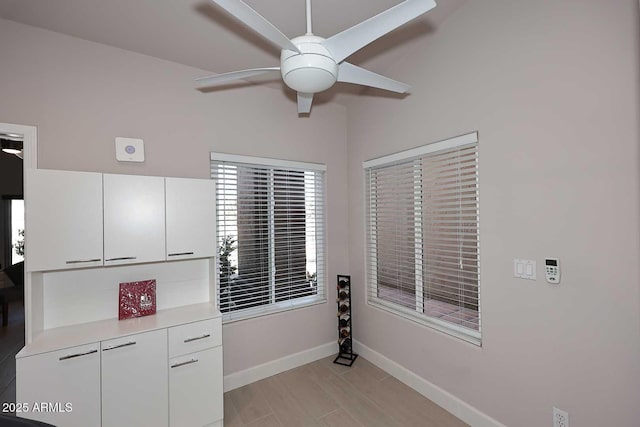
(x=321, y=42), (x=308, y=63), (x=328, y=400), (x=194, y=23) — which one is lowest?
(x=328, y=400)

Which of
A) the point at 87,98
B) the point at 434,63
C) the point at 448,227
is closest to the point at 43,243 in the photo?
the point at 87,98

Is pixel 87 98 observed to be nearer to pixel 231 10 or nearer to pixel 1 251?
pixel 231 10

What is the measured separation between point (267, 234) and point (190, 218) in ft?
2.98

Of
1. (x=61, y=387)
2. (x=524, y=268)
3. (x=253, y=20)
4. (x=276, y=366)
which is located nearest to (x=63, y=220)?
(x=61, y=387)

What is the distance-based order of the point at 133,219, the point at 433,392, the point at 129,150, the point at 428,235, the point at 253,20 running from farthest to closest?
the point at 428,235
the point at 433,392
the point at 129,150
the point at 133,219
the point at 253,20

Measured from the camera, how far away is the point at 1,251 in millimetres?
5309

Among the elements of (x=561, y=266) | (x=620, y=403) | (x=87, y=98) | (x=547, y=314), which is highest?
(x=87, y=98)

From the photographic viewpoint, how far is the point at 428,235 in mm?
2604

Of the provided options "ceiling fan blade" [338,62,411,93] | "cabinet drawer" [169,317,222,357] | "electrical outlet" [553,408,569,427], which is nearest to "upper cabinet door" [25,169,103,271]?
"cabinet drawer" [169,317,222,357]

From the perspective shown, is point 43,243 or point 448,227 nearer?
point 43,243

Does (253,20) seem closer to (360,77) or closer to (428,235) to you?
(360,77)

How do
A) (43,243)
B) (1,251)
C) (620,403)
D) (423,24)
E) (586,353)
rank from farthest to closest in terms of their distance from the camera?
1. (1,251)
2. (423,24)
3. (43,243)
4. (586,353)
5. (620,403)

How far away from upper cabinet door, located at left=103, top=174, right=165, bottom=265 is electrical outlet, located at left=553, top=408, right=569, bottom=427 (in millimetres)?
2783

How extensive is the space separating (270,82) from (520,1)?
210 cm
